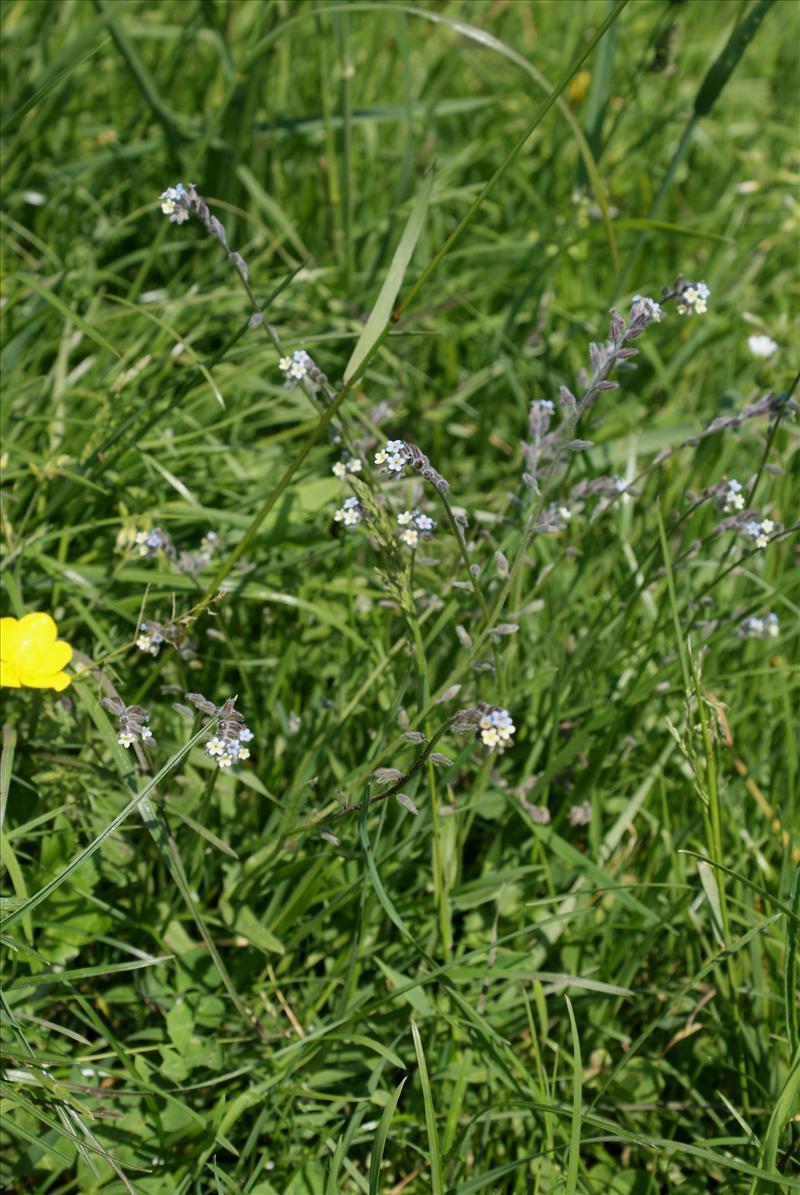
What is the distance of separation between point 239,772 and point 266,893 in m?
0.24

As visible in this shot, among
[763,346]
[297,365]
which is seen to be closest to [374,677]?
[297,365]

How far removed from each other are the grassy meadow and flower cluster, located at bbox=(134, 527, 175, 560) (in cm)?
2

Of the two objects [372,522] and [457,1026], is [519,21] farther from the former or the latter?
[457,1026]

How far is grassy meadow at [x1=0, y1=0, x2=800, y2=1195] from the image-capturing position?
1.90 m

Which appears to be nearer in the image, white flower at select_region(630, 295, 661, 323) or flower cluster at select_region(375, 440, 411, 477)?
flower cluster at select_region(375, 440, 411, 477)

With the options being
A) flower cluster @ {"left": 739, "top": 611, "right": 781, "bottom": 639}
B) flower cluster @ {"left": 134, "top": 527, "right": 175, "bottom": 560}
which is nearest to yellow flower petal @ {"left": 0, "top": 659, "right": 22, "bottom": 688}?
flower cluster @ {"left": 134, "top": 527, "right": 175, "bottom": 560}

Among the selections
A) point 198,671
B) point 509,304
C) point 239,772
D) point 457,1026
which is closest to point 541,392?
point 509,304

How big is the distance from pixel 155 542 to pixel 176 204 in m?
0.59

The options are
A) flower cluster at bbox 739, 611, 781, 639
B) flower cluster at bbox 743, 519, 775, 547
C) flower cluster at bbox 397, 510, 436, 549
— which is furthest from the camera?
flower cluster at bbox 739, 611, 781, 639

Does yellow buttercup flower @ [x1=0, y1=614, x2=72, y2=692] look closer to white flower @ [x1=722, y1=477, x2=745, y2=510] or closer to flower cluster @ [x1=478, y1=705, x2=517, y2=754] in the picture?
flower cluster @ [x1=478, y1=705, x2=517, y2=754]

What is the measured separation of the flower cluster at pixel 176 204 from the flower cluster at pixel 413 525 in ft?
2.01

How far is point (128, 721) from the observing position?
69.7 inches

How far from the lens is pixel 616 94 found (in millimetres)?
4055

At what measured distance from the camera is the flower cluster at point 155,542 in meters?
2.14
